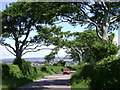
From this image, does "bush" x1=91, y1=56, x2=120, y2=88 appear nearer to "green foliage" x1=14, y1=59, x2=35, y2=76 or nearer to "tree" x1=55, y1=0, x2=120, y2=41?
"tree" x1=55, y1=0, x2=120, y2=41

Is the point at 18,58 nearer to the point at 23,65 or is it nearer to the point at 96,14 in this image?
the point at 23,65

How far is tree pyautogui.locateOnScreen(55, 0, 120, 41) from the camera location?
16.0 meters

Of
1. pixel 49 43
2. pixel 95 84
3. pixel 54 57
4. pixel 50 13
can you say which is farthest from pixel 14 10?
pixel 54 57

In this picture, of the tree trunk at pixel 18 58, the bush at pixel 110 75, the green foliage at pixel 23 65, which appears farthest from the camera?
the tree trunk at pixel 18 58

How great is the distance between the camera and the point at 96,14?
18.1 metres

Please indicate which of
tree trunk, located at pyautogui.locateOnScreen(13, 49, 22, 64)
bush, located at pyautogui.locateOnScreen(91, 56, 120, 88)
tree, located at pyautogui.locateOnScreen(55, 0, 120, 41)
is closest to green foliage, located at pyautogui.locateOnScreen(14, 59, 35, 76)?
tree trunk, located at pyautogui.locateOnScreen(13, 49, 22, 64)

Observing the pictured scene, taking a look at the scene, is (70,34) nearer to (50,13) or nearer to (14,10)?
(14,10)

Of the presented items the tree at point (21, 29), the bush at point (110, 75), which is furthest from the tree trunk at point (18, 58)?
the bush at point (110, 75)

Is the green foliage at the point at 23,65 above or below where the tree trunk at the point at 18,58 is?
below

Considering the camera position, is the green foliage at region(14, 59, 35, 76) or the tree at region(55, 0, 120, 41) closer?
the tree at region(55, 0, 120, 41)

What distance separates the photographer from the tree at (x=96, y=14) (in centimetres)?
1596

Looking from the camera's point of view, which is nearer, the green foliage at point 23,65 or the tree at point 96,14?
the tree at point 96,14

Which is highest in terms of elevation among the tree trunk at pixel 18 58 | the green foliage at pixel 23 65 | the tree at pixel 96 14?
the tree at pixel 96 14

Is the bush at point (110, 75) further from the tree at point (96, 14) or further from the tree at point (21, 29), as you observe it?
the tree at point (21, 29)
